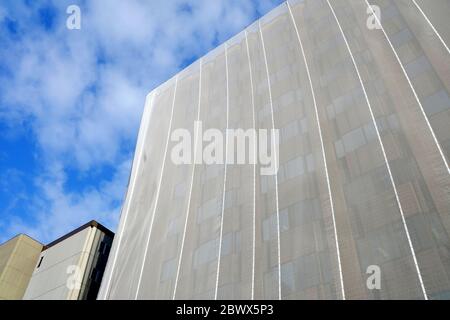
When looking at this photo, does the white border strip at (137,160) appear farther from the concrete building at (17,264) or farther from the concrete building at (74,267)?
the concrete building at (17,264)

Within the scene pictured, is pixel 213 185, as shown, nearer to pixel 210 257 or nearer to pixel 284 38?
pixel 210 257

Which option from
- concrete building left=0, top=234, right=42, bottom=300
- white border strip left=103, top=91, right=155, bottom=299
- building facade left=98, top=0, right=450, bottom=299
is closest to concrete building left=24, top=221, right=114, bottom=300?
concrete building left=0, top=234, right=42, bottom=300

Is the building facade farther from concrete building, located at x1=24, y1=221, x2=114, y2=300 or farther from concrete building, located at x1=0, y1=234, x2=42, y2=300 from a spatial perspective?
concrete building, located at x1=0, y1=234, x2=42, y2=300

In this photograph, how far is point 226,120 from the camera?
1207 cm

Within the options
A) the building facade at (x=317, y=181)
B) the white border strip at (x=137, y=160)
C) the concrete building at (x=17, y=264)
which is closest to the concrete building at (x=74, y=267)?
the concrete building at (x=17, y=264)

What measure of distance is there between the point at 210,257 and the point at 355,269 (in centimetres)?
351

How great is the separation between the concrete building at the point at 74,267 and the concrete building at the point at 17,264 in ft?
3.21

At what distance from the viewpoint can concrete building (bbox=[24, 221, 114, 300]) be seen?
58.7ft

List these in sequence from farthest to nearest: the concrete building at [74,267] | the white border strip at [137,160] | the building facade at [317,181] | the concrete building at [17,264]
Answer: the concrete building at [17,264], the concrete building at [74,267], the white border strip at [137,160], the building facade at [317,181]

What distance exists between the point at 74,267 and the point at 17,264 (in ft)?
17.6

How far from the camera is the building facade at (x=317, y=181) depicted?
21.8ft

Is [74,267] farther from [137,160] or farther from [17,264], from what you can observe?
[137,160]

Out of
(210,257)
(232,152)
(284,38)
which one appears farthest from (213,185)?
(284,38)

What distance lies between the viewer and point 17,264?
853 inches
